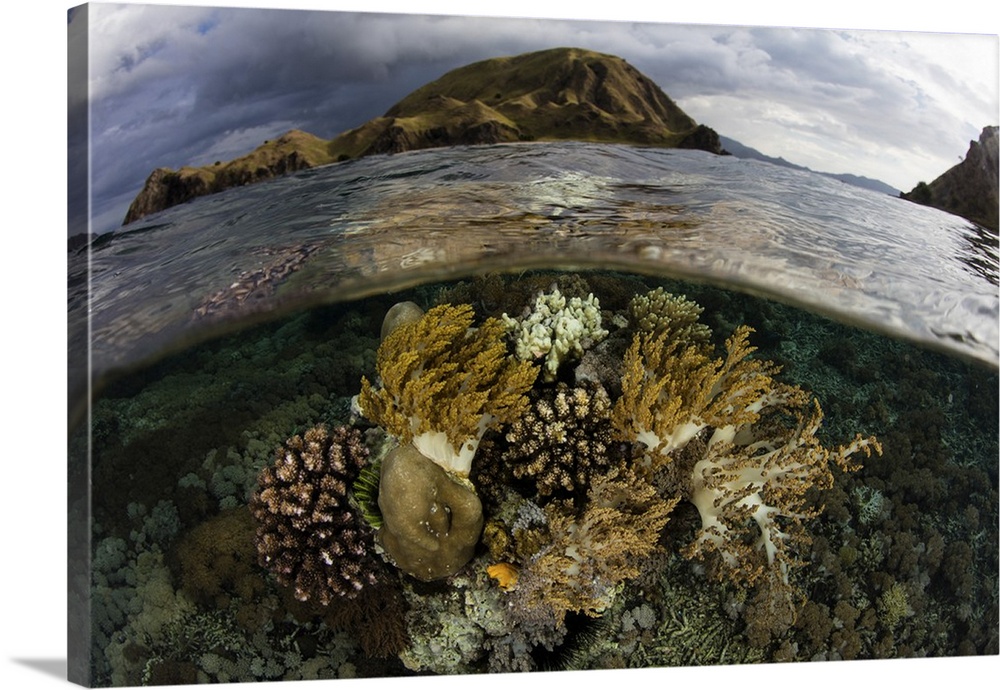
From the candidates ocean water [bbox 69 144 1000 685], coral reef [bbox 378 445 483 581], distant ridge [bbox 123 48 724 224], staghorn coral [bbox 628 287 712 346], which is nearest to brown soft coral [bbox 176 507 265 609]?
ocean water [bbox 69 144 1000 685]

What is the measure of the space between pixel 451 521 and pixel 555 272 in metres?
1.41

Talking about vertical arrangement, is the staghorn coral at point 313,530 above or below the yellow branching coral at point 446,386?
below

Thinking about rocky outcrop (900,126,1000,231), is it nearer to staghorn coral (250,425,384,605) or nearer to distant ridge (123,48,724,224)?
distant ridge (123,48,724,224)

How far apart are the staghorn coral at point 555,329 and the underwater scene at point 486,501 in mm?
11

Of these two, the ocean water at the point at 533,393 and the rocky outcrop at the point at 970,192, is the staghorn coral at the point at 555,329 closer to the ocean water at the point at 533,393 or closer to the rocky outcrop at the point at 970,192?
the ocean water at the point at 533,393

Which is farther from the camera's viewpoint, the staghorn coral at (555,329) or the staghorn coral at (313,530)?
the staghorn coral at (555,329)

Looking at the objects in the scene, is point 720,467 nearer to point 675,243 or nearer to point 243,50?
point 675,243

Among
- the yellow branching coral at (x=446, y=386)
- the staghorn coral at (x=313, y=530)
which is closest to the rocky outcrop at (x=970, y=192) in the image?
the yellow branching coral at (x=446, y=386)

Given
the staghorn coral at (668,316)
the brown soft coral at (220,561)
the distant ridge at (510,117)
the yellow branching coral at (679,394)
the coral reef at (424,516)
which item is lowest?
the brown soft coral at (220,561)

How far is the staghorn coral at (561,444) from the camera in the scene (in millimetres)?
4250

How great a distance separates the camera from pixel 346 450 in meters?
4.34

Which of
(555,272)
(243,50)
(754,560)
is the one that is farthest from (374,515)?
(243,50)

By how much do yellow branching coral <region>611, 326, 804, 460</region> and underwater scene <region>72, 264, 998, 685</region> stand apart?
0.01 meters

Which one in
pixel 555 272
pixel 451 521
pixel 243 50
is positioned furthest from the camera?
pixel 555 272
